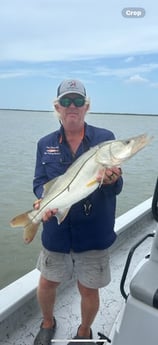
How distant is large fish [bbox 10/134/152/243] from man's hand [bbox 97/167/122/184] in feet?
0.06

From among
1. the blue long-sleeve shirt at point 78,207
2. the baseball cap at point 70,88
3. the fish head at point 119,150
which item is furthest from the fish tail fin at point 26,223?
the baseball cap at point 70,88

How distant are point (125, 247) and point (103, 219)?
5.60 feet

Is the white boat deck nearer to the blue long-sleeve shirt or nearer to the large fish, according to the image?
the blue long-sleeve shirt

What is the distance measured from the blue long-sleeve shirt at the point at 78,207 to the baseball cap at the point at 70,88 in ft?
0.56

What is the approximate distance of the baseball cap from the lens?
1.96m

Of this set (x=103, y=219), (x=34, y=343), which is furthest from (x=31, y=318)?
(x=103, y=219)

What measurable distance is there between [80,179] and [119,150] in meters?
0.21

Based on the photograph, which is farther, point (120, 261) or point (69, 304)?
point (120, 261)

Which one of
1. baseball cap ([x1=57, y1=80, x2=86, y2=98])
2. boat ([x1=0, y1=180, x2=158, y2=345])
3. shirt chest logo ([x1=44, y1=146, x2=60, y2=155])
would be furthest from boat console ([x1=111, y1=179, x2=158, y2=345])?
baseball cap ([x1=57, y1=80, x2=86, y2=98])

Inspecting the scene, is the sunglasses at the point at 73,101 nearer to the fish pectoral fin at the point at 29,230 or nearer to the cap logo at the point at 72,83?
the cap logo at the point at 72,83

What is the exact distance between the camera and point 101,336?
7.14 ft

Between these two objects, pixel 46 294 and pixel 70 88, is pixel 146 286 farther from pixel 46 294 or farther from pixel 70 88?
pixel 70 88

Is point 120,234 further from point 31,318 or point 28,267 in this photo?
point 28,267

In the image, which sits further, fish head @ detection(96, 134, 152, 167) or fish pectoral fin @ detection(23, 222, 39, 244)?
fish pectoral fin @ detection(23, 222, 39, 244)
